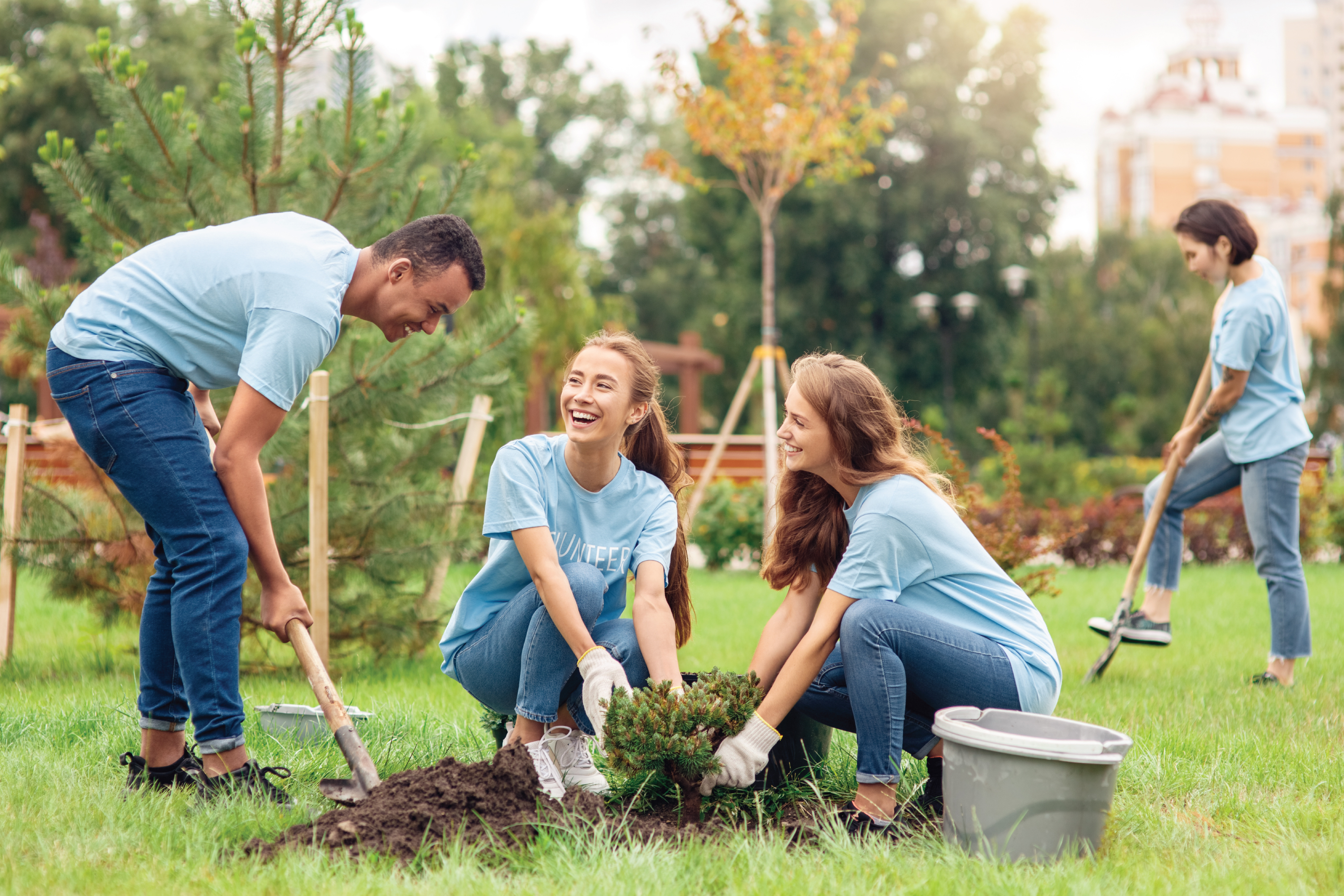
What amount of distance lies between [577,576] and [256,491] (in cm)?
79

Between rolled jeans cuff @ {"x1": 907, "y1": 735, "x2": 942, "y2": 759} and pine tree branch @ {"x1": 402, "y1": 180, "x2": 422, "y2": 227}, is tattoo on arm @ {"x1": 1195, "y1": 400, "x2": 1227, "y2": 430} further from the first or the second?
pine tree branch @ {"x1": 402, "y1": 180, "x2": 422, "y2": 227}

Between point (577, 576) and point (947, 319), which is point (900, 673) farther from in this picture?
point (947, 319)

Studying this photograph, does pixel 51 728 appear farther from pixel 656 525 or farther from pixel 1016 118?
pixel 1016 118

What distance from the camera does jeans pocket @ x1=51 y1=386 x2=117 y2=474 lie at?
2596 mm

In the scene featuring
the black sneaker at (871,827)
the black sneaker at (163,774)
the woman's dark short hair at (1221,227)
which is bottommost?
the black sneaker at (871,827)

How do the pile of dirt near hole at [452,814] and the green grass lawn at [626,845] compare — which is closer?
the green grass lawn at [626,845]

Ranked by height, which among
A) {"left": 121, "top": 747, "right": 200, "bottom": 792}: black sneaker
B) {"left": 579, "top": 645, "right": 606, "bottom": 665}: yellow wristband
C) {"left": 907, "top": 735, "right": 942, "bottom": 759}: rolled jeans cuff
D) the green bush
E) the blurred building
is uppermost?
the blurred building

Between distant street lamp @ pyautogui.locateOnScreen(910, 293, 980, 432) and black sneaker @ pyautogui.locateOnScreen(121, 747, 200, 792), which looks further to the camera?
distant street lamp @ pyautogui.locateOnScreen(910, 293, 980, 432)

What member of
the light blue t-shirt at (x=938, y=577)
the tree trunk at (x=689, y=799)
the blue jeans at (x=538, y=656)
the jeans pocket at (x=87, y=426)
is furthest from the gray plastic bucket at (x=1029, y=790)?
the jeans pocket at (x=87, y=426)

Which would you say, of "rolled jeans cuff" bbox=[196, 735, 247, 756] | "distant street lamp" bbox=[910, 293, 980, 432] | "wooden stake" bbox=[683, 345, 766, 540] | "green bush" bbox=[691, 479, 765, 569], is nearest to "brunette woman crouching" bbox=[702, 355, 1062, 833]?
"rolled jeans cuff" bbox=[196, 735, 247, 756]

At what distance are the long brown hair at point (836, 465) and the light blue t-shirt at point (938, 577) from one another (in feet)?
0.22

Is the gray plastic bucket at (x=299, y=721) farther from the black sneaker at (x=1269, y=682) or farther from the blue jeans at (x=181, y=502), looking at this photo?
the black sneaker at (x=1269, y=682)

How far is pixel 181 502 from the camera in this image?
2.55 m

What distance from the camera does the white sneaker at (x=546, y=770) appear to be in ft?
8.70
